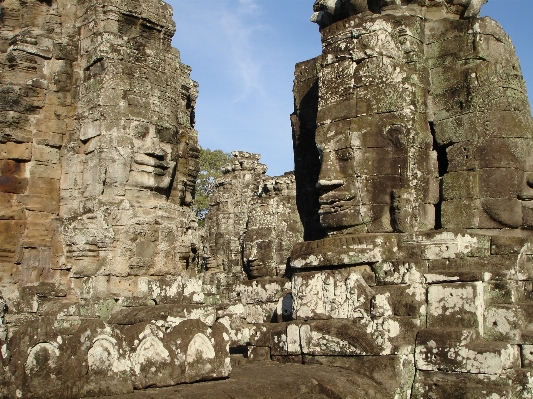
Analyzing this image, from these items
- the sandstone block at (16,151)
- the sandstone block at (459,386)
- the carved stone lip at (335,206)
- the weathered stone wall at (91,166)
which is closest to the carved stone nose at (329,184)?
the carved stone lip at (335,206)

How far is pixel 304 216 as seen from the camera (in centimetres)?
956

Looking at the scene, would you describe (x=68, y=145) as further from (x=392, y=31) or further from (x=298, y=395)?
(x=298, y=395)

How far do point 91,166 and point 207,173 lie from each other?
41.1 meters

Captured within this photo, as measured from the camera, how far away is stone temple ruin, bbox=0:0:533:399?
614cm

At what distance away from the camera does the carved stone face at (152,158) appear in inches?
392

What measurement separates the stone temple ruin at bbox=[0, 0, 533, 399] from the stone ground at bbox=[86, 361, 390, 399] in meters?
0.08

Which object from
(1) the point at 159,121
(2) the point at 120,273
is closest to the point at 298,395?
(2) the point at 120,273

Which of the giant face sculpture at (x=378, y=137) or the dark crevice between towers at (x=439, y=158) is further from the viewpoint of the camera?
the dark crevice between towers at (x=439, y=158)

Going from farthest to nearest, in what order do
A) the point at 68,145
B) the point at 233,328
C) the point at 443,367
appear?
1. the point at 68,145
2. the point at 233,328
3. the point at 443,367

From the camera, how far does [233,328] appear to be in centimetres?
845

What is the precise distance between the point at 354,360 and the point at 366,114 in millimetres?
2793

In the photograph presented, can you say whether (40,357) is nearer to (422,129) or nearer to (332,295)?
(332,295)

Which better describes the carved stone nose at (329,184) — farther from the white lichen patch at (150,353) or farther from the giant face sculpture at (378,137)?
the white lichen patch at (150,353)

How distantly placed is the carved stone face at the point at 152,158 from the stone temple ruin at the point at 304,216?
Result: 30mm
